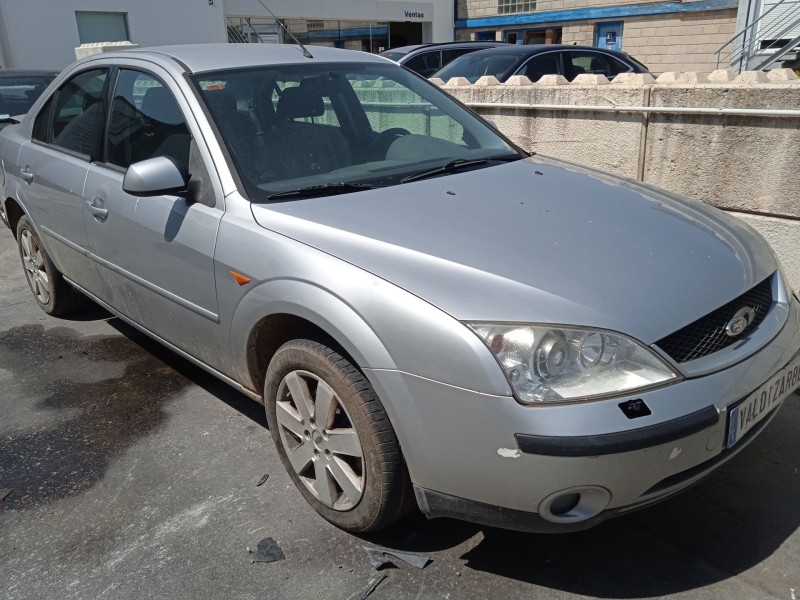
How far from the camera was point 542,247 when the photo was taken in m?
2.41

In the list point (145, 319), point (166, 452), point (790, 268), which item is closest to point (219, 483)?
point (166, 452)

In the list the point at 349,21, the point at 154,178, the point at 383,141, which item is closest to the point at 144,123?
the point at 154,178

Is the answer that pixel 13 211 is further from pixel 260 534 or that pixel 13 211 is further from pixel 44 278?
pixel 260 534

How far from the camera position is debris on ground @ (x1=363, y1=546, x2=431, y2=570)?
253cm

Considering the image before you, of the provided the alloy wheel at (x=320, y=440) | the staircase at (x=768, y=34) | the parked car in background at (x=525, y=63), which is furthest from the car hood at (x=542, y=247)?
the staircase at (x=768, y=34)

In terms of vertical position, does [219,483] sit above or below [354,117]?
below

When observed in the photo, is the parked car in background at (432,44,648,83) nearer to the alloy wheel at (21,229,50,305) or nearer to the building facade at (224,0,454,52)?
the alloy wheel at (21,229,50,305)

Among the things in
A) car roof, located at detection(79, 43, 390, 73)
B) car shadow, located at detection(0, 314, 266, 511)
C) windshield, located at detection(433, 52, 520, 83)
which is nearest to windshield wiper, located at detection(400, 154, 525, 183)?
car roof, located at detection(79, 43, 390, 73)

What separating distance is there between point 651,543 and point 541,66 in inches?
300

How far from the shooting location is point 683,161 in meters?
4.91

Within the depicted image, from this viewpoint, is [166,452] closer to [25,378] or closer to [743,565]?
[25,378]

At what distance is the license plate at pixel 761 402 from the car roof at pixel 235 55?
8.33 feet

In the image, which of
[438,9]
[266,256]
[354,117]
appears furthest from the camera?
[438,9]

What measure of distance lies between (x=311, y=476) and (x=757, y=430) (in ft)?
5.34
